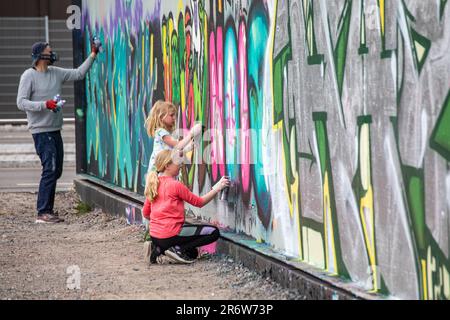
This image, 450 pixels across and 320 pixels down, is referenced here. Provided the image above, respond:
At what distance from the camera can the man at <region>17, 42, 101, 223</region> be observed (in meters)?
11.8

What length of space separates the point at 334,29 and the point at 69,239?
4.90 m

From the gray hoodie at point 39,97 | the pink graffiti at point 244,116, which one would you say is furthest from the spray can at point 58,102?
the pink graffiti at point 244,116

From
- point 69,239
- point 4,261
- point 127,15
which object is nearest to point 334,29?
point 4,261

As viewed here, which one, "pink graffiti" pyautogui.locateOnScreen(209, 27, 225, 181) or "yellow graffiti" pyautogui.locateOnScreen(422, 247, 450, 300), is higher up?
"pink graffiti" pyautogui.locateOnScreen(209, 27, 225, 181)

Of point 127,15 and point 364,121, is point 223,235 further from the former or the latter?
point 127,15

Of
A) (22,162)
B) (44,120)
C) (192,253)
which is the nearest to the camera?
(192,253)

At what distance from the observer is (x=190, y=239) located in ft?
27.4

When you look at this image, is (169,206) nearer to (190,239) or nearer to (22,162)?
(190,239)

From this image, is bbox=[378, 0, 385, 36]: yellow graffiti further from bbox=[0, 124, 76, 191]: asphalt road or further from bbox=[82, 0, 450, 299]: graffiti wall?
bbox=[0, 124, 76, 191]: asphalt road

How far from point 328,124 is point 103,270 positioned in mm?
2641

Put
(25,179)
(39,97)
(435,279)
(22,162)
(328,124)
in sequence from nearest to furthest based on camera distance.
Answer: (435,279) → (328,124) → (39,97) → (25,179) → (22,162)

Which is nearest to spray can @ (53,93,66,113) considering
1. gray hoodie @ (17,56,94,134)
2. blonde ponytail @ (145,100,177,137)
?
gray hoodie @ (17,56,94,134)

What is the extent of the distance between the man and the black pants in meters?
3.69

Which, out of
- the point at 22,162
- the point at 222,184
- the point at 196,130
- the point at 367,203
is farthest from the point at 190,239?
the point at 22,162
